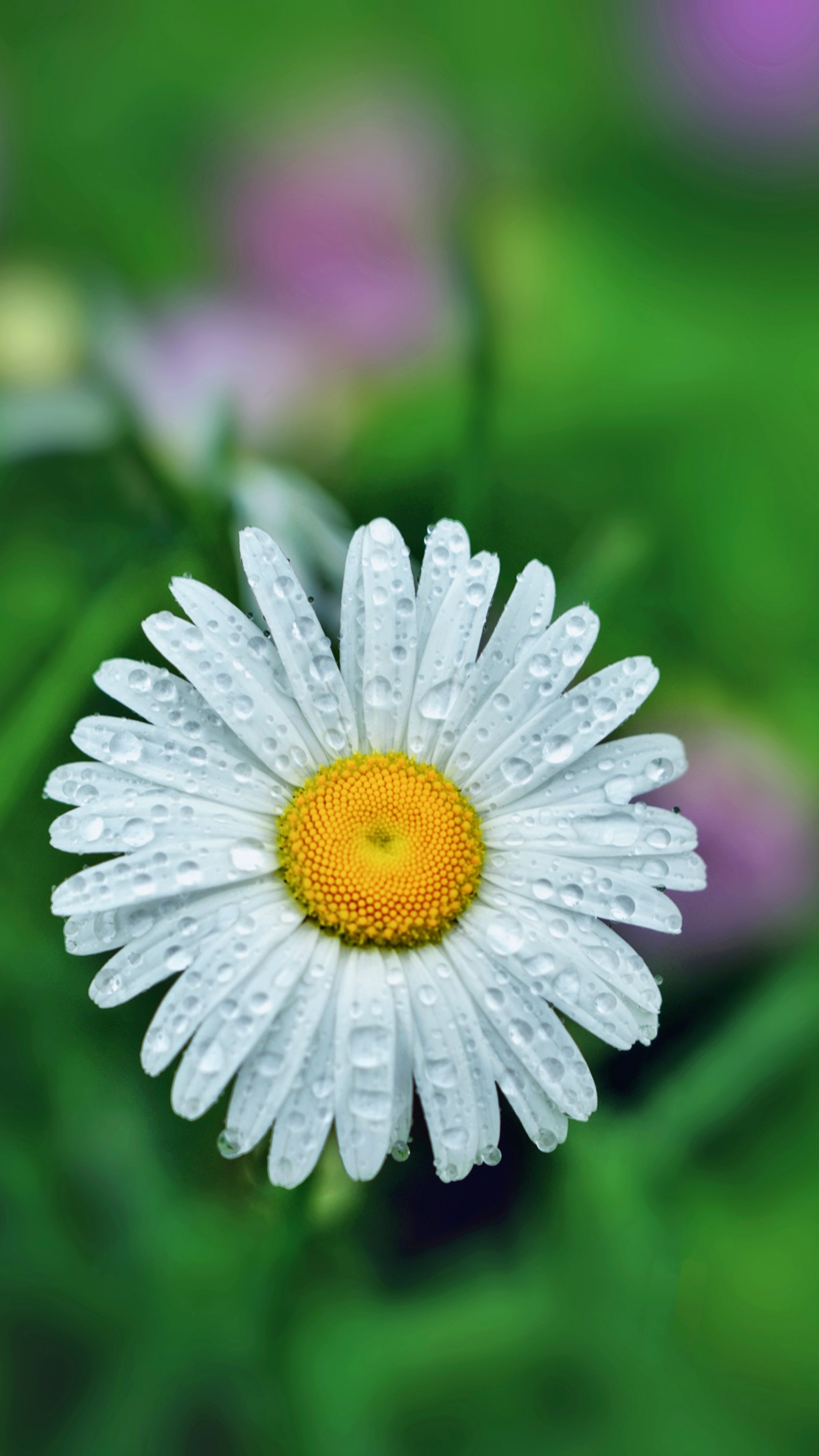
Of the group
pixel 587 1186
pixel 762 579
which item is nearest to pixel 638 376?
pixel 762 579

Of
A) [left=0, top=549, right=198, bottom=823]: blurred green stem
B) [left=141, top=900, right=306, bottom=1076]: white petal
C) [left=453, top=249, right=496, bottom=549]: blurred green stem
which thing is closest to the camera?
[left=141, top=900, right=306, bottom=1076]: white petal

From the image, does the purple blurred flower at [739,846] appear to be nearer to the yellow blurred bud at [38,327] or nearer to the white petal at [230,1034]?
the white petal at [230,1034]

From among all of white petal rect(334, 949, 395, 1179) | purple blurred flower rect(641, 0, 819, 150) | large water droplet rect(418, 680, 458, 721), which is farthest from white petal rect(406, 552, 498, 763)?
purple blurred flower rect(641, 0, 819, 150)

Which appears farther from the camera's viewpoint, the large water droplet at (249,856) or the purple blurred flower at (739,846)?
the purple blurred flower at (739,846)

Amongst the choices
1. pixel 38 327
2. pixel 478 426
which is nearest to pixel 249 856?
pixel 478 426

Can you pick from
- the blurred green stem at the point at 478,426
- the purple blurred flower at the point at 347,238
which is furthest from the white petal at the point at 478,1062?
the purple blurred flower at the point at 347,238

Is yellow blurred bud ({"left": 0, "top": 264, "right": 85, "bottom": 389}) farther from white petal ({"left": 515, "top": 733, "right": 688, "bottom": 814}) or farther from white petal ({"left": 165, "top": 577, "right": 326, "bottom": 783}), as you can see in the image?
white petal ({"left": 515, "top": 733, "right": 688, "bottom": 814})

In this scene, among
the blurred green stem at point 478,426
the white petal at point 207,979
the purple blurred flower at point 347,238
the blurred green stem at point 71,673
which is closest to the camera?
the white petal at point 207,979
